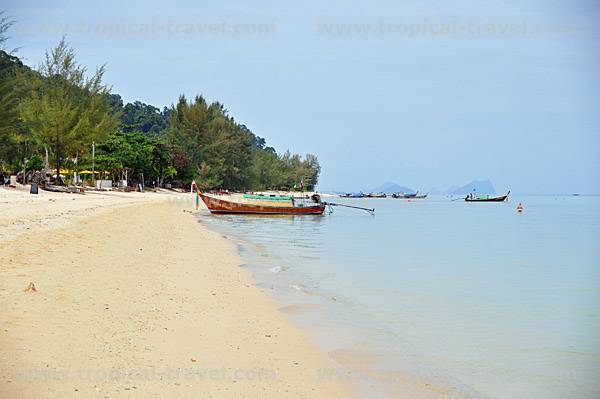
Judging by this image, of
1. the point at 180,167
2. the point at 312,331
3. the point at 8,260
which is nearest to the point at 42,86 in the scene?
the point at 180,167

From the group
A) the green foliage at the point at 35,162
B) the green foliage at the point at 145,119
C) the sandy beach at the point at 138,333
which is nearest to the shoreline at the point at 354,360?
the sandy beach at the point at 138,333

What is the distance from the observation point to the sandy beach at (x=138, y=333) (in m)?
4.57

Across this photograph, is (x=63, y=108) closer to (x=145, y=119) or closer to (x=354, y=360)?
(x=354, y=360)

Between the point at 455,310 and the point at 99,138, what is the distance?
3862 centimetres

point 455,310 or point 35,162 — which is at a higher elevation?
point 35,162

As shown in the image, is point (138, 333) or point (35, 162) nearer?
point (138, 333)

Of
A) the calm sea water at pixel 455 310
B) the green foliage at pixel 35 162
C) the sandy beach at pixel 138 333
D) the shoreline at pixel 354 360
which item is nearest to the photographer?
the sandy beach at pixel 138 333

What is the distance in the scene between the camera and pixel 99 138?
142 ft

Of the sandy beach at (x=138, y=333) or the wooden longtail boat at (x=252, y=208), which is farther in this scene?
the wooden longtail boat at (x=252, y=208)

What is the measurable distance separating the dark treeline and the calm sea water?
53.0ft

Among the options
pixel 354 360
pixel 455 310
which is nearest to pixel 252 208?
pixel 455 310

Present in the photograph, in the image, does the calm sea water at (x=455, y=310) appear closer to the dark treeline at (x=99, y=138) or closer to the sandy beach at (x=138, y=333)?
the sandy beach at (x=138, y=333)

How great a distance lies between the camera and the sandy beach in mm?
4566

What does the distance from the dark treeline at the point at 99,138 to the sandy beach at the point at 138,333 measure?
1601 cm
